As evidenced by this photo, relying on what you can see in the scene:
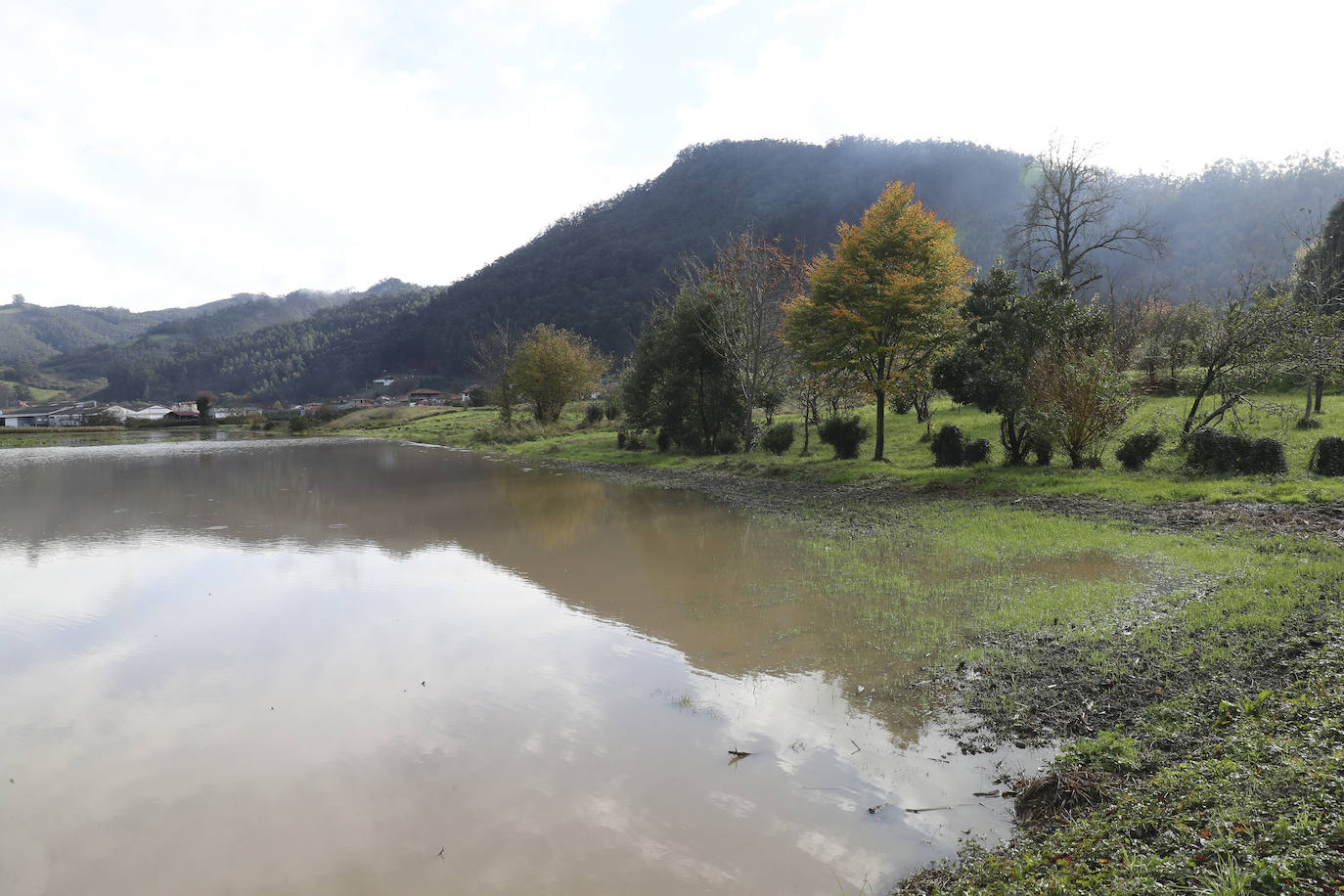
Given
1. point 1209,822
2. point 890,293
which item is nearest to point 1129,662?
point 1209,822

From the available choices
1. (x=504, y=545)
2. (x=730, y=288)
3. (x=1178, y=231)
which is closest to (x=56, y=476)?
(x=504, y=545)

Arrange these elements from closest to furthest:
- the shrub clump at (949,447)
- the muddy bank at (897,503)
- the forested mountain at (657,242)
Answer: the muddy bank at (897,503) → the shrub clump at (949,447) → the forested mountain at (657,242)

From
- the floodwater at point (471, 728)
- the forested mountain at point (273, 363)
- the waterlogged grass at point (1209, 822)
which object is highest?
the forested mountain at point (273, 363)

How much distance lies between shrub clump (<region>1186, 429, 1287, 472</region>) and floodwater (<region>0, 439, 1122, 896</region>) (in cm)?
905

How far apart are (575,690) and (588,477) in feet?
69.5

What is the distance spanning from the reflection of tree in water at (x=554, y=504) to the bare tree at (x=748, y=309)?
29.5 feet

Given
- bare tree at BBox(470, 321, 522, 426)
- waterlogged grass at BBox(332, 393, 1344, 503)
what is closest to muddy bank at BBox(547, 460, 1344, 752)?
waterlogged grass at BBox(332, 393, 1344, 503)

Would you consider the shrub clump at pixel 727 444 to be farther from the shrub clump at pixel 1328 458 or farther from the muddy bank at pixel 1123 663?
the muddy bank at pixel 1123 663

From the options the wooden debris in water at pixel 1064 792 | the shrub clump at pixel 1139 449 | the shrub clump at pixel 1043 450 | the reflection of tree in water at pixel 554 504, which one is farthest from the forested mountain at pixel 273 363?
the wooden debris in water at pixel 1064 792

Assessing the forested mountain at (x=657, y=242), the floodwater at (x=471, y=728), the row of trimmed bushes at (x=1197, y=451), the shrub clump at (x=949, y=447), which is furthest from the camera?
the forested mountain at (x=657, y=242)

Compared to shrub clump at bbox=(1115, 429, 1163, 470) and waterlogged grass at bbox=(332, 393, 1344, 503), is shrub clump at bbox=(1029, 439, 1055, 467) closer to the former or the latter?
waterlogged grass at bbox=(332, 393, 1344, 503)

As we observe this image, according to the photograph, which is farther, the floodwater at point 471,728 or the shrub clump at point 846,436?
the shrub clump at point 846,436

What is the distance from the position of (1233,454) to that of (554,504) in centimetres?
1830

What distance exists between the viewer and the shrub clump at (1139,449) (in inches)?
699
